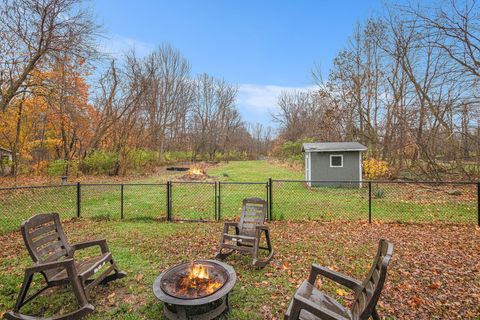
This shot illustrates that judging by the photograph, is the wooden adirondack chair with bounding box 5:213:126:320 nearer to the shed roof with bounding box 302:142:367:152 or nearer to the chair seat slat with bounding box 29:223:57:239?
the chair seat slat with bounding box 29:223:57:239

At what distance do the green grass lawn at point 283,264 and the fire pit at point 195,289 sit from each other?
0.79 feet

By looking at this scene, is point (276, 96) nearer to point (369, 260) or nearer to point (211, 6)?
point (211, 6)

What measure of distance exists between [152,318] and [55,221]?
198 centimetres

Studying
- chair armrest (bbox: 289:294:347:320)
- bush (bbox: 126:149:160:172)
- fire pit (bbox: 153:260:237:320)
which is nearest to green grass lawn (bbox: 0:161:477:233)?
fire pit (bbox: 153:260:237:320)

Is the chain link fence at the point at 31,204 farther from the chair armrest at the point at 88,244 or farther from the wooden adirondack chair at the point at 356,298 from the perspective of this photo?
the wooden adirondack chair at the point at 356,298

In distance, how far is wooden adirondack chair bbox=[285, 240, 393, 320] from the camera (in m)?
1.84

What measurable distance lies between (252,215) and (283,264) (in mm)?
1059

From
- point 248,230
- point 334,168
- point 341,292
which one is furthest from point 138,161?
point 341,292

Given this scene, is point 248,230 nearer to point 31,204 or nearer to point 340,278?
point 340,278

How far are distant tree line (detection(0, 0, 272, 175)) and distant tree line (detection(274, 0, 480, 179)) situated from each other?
1430cm

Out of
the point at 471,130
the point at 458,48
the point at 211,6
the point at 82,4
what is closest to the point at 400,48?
the point at 458,48

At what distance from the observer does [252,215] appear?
4723mm

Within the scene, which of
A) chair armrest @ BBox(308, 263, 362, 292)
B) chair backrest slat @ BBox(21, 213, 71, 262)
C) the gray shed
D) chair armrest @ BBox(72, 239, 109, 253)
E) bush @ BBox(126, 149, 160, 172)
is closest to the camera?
chair armrest @ BBox(308, 263, 362, 292)

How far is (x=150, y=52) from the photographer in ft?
75.2
